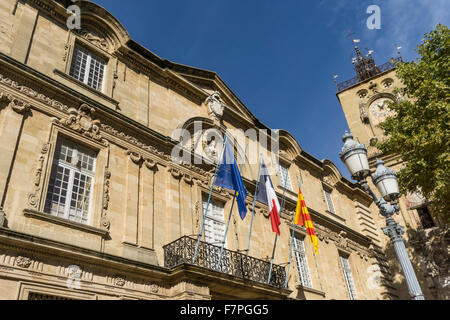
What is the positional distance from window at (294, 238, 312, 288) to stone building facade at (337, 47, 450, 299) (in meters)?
6.23

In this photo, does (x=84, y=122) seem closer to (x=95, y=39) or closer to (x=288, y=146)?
(x=95, y=39)

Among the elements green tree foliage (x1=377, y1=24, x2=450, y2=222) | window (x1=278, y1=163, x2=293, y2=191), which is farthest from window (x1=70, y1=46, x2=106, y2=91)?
green tree foliage (x1=377, y1=24, x2=450, y2=222)

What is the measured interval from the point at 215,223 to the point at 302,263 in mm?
4602

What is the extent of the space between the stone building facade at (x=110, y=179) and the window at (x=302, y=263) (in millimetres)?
67

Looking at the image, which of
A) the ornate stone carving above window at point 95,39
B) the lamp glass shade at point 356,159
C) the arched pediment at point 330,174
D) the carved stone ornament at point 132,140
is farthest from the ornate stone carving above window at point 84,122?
the arched pediment at point 330,174

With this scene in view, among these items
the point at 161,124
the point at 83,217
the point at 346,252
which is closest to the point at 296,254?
the point at 346,252

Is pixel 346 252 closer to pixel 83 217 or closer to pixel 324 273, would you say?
pixel 324 273

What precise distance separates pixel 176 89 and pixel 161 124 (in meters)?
2.06

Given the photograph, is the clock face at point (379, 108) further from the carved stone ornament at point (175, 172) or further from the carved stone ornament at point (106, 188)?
the carved stone ornament at point (106, 188)

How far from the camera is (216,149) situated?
1311cm

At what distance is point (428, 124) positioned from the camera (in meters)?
13.1

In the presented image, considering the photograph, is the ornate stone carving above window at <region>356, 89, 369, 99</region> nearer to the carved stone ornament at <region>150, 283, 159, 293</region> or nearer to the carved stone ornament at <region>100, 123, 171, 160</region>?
the carved stone ornament at <region>100, 123, 171, 160</region>

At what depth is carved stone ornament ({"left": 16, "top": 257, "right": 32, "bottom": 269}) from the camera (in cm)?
653
